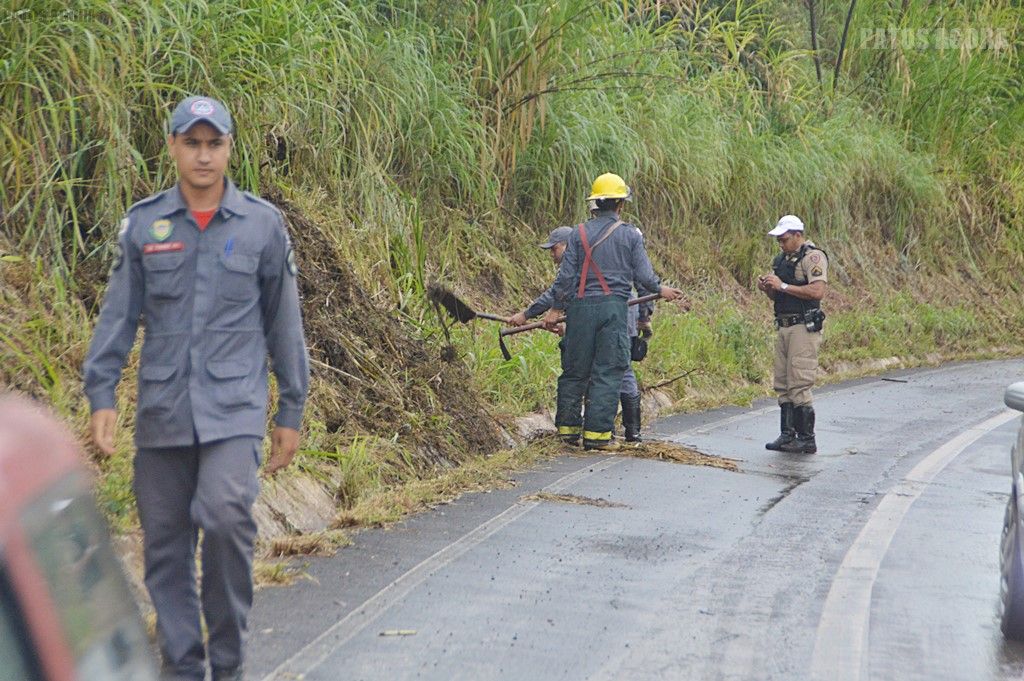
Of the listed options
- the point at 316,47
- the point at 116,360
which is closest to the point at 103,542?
the point at 116,360

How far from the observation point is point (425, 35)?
1478 cm

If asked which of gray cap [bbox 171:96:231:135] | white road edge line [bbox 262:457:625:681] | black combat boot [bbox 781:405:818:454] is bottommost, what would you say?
black combat boot [bbox 781:405:818:454]

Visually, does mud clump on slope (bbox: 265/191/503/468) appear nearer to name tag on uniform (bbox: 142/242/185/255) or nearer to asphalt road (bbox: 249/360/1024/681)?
asphalt road (bbox: 249/360/1024/681)

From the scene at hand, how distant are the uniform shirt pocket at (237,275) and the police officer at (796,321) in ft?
27.5

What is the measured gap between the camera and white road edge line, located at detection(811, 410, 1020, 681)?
5855 mm

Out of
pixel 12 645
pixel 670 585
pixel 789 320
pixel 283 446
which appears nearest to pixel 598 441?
pixel 789 320

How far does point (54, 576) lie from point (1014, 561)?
509 centimetres

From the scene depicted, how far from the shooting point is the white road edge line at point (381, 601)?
557 cm

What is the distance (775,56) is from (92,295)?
1838cm

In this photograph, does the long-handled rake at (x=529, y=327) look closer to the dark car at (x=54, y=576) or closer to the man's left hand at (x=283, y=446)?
the man's left hand at (x=283, y=446)

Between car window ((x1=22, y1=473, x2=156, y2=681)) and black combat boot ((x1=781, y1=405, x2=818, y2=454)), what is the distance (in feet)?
33.9

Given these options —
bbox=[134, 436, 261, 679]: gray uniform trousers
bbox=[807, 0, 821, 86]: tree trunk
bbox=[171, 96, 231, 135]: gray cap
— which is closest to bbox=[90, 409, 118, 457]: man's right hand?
bbox=[134, 436, 261, 679]: gray uniform trousers

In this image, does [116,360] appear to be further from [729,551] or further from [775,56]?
[775,56]

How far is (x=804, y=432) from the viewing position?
12609 millimetres
